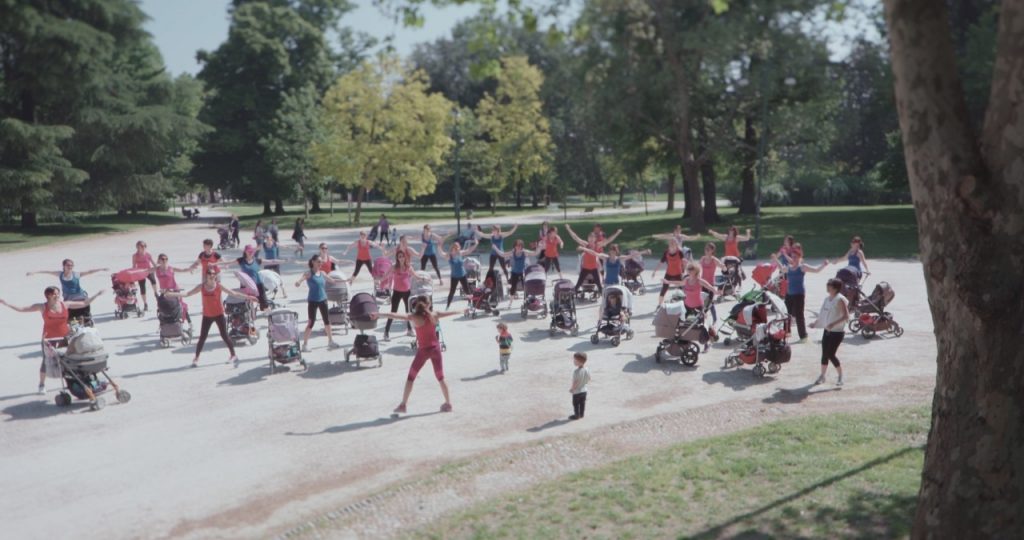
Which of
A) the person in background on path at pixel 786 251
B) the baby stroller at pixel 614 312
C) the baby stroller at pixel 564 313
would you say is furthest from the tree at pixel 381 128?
the baby stroller at pixel 614 312

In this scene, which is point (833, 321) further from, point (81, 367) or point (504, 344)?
point (81, 367)

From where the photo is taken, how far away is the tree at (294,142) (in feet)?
200

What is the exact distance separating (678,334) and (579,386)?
140 inches

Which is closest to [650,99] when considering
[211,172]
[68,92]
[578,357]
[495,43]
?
[578,357]

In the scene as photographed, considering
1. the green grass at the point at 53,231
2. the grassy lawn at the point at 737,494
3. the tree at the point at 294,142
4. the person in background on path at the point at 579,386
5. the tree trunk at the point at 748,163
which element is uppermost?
the tree at the point at 294,142

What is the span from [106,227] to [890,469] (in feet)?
179

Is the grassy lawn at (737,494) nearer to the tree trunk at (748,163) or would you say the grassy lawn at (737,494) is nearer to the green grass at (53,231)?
the tree trunk at (748,163)

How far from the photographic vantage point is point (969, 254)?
5449 mm

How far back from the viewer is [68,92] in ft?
164

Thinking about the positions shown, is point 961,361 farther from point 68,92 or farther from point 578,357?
point 68,92

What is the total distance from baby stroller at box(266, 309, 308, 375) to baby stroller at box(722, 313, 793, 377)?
7515mm

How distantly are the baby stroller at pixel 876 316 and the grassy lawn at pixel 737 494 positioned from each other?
5.93 metres

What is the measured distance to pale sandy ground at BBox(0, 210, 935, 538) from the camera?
28.1 feet

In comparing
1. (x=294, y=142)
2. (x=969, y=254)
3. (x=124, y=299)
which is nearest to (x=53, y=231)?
(x=294, y=142)
